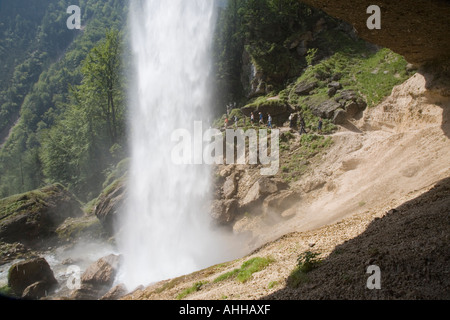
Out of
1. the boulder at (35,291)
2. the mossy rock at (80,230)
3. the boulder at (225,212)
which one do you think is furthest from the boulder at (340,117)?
the boulder at (35,291)

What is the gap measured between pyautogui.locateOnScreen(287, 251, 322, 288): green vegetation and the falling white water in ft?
27.3

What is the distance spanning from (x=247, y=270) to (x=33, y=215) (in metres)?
23.3

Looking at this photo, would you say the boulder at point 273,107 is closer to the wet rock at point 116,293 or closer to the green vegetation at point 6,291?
the wet rock at point 116,293

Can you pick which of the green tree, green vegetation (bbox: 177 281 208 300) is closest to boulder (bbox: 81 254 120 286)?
green vegetation (bbox: 177 281 208 300)

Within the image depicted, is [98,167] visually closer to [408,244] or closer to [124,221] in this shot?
[124,221]

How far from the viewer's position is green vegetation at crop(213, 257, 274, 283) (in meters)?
8.44

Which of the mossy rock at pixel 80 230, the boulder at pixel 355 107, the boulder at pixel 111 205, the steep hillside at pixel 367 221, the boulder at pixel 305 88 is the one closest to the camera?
the steep hillside at pixel 367 221

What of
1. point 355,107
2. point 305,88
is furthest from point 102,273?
point 305,88

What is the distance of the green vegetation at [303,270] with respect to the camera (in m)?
6.41

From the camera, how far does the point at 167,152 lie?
2328 cm

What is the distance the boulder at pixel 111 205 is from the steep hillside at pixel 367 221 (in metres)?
11.4

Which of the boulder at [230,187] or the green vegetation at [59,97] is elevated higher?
the green vegetation at [59,97]
